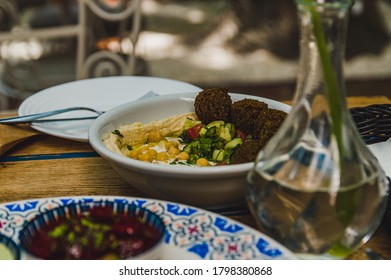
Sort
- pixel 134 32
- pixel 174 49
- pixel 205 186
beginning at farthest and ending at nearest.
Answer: pixel 174 49 < pixel 134 32 < pixel 205 186

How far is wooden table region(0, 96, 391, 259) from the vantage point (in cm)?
90

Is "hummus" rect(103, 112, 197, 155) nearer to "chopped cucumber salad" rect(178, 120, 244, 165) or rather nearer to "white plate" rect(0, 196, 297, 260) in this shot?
"chopped cucumber salad" rect(178, 120, 244, 165)

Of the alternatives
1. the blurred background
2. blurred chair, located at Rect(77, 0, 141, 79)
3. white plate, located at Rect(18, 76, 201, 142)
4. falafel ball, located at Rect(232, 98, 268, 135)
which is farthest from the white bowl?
the blurred background

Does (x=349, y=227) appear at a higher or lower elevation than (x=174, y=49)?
higher

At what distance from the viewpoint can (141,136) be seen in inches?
37.9

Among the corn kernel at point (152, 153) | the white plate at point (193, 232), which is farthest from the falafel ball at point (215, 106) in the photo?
the white plate at point (193, 232)

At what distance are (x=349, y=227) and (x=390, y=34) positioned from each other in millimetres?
3798

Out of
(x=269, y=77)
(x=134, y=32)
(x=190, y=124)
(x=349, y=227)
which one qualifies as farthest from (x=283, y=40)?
(x=349, y=227)

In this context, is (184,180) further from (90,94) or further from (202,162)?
(90,94)

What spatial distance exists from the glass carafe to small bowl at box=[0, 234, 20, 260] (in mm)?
269

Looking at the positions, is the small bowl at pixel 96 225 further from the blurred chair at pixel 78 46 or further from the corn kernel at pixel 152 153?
the blurred chair at pixel 78 46

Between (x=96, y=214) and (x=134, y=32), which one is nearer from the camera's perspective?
(x=96, y=214)

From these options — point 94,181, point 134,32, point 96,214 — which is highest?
point 96,214
